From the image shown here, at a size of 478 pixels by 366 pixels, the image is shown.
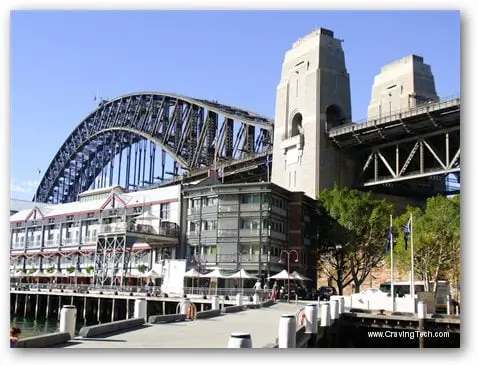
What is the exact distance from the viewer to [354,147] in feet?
159

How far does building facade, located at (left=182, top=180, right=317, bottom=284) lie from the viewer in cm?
4047

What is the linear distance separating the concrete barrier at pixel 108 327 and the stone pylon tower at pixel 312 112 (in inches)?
1151

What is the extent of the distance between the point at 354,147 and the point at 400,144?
3.75 meters

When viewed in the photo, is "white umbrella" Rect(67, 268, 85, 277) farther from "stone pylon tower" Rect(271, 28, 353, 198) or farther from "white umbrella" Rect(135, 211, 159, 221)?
"stone pylon tower" Rect(271, 28, 353, 198)

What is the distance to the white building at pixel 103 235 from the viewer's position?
149 ft

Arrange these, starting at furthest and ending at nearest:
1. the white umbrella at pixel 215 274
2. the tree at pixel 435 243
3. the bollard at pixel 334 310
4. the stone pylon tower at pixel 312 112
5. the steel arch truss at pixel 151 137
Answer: the steel arch truss at pixel 151 137
the stone pylon tower at pixel 312 112
the white umbrella at pixel 215 274
the tree at pixel 435 243
the bollard at pixel 334 310

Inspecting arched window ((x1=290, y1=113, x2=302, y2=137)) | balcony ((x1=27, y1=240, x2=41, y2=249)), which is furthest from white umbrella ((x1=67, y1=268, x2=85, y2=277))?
arched window ((x1=290, y1=113, x2=302, y2=137))

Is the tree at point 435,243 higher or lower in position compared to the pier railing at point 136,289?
higher

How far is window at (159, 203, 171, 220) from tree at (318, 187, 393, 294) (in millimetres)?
11216

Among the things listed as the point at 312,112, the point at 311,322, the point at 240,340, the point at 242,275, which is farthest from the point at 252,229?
the point at 240,340

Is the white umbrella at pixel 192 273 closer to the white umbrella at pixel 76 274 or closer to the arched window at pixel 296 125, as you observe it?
the white umbrella at pixel 76 274

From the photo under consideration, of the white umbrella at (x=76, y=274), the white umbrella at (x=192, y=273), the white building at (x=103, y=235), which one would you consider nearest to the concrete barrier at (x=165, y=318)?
the white umbrella at (x=192, y=273)

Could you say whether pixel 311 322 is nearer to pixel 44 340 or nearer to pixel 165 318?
pixel 165 318

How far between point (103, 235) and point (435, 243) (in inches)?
931
